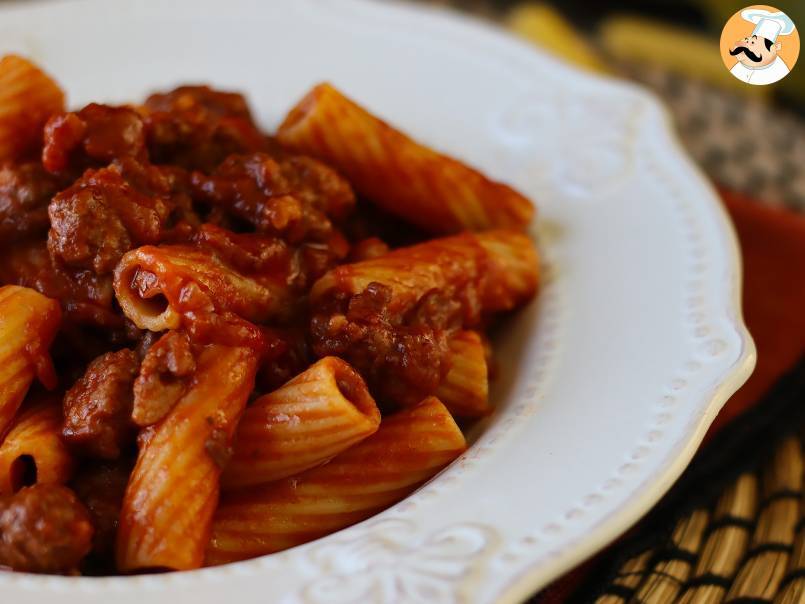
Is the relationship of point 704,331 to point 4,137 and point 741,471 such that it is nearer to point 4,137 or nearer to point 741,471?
point 741,471

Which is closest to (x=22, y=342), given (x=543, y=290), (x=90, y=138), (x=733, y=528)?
(x=90, y=138)

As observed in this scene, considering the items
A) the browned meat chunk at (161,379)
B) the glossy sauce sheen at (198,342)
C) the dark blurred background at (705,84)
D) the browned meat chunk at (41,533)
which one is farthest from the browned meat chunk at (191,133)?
the dark blurred background at (705,84)

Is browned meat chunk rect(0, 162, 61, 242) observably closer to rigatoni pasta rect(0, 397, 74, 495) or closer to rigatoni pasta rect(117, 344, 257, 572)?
rigatoni pasta rect(0, 397, 74, 495)

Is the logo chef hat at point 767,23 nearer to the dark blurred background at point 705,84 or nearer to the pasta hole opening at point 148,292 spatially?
the dark blurred background at point 705,84

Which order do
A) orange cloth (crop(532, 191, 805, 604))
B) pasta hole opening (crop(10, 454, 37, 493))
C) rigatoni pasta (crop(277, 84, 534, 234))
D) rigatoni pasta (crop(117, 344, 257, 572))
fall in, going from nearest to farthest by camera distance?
rigatoni pasta (crop(117, 344, 257, 572)) < pasta hole opening (crop(10, 454, 37, 493)) < rigatoni pasta (crop(277, 84, 534, 234)) < orange cloth (crop(532, 191, 805, 604))

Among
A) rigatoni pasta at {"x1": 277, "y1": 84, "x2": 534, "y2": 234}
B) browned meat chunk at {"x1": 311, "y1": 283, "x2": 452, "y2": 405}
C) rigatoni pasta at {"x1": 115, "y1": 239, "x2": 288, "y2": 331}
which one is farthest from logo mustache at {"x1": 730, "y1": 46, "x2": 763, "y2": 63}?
rigatoni pasta at {"x1": 115, "y1": 239, "x2": 288, "y2": 331}
